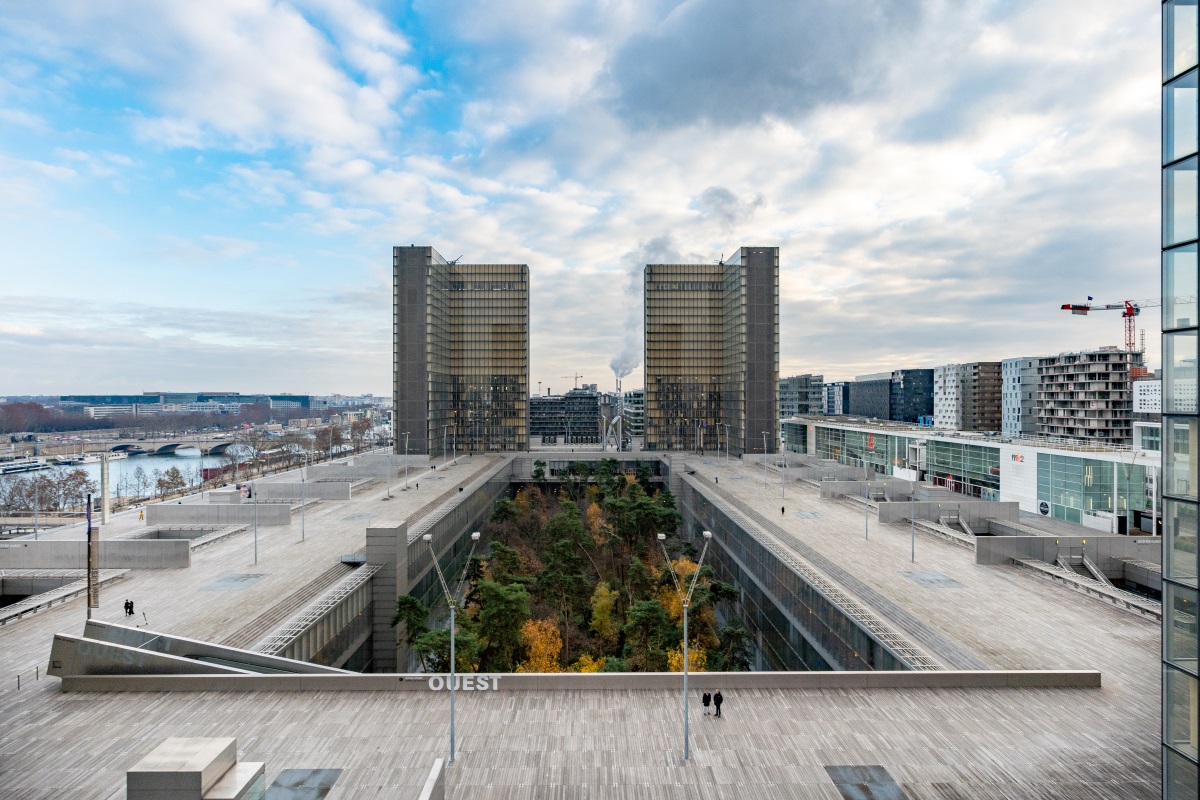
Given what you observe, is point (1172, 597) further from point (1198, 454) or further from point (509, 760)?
point (509, 760)

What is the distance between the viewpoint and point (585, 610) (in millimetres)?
36188

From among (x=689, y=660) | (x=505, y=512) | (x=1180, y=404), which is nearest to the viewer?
(x=1180, y=404)

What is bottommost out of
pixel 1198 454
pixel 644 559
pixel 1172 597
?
pixel 644 559

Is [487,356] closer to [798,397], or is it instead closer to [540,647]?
[540,647]

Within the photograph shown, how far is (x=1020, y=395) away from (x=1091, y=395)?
26.3 m

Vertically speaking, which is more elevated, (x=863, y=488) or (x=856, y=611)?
(x=863, y=488)

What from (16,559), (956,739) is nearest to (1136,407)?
(956,739)

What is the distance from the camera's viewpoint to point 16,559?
37344 mm

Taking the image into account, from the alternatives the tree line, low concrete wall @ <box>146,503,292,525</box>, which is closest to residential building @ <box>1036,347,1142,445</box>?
the tree line

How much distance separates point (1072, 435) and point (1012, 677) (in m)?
95.9

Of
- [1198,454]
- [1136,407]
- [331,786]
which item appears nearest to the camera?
[1198,454]

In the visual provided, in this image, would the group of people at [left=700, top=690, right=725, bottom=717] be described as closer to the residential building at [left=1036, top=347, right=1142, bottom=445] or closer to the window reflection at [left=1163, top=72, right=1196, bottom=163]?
the window reflection at [left=1163, top=72, right=1196, bottom=163]

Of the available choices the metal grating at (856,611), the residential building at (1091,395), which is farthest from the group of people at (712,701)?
the residential building at (1091,395)

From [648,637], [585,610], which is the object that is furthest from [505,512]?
[648,637]
